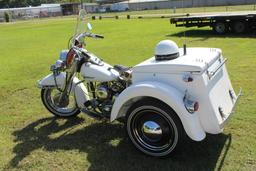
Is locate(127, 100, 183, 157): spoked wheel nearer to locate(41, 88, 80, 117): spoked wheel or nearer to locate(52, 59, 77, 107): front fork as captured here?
locate(52, 59, 77, 107): front fork

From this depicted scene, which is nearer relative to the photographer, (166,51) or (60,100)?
(166,51)

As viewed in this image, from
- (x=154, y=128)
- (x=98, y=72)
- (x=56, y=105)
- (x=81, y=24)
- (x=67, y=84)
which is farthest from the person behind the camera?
(x=56, y=105)

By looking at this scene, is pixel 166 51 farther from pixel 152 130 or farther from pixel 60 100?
pixel 60 100

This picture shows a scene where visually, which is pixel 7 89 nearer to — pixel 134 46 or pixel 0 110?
pixel 0 110

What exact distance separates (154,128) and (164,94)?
1.72 ft

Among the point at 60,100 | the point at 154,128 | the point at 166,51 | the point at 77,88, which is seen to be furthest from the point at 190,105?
the point at 60,100

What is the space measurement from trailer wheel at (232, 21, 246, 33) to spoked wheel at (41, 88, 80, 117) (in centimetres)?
1264

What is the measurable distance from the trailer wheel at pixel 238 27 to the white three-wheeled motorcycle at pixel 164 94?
42.1 ft

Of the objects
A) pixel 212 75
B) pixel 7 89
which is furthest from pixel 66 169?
pixel 7 89

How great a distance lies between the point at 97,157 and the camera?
4410 millimetres

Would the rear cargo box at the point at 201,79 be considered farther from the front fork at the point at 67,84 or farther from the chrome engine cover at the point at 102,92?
the front fork at the point at 67,84

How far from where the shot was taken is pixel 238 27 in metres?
16.6

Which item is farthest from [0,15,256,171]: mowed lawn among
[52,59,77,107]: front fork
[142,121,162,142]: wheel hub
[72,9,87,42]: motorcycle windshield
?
[72,9,87,42]: motorcycle windshield

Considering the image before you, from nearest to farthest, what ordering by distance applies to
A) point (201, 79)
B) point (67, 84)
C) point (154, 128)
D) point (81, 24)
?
point (201, 79) → point (154, 128) → point (81, 24) → point (67, 84)
